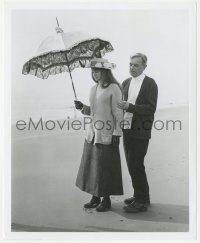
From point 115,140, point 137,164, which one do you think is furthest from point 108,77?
point 137,164

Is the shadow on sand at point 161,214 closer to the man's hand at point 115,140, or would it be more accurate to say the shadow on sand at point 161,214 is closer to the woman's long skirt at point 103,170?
the woman's long skirt at point 103,170

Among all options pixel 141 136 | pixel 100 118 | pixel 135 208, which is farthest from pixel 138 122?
pixel 135 208

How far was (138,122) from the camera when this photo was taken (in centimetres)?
167

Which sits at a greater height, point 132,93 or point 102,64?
point 102,64

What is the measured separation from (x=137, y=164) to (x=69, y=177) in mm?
333

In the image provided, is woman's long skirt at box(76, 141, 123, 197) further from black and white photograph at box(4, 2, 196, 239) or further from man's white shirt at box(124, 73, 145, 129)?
man's white shirt at box(124, 73, 145, 129)

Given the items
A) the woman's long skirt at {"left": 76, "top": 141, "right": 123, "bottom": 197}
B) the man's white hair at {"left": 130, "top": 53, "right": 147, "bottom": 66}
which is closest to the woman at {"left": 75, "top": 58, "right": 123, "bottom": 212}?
the woman's long skirt at {"left": 76, "top": 141, "right": 123, "bottom": 197}

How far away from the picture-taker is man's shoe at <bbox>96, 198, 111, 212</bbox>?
166 cm

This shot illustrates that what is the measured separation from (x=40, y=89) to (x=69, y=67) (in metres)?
0.18

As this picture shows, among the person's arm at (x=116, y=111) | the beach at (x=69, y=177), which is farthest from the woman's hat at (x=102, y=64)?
the beach at (x=69, y=177)

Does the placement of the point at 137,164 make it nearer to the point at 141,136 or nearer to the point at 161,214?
the point at 141,136

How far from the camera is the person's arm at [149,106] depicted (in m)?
1.66

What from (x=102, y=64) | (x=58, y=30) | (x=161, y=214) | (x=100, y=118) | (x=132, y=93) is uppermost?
(x=58, y=30)

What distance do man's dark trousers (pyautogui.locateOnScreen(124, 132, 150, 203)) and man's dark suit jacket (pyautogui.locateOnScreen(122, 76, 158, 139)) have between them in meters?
0.03
